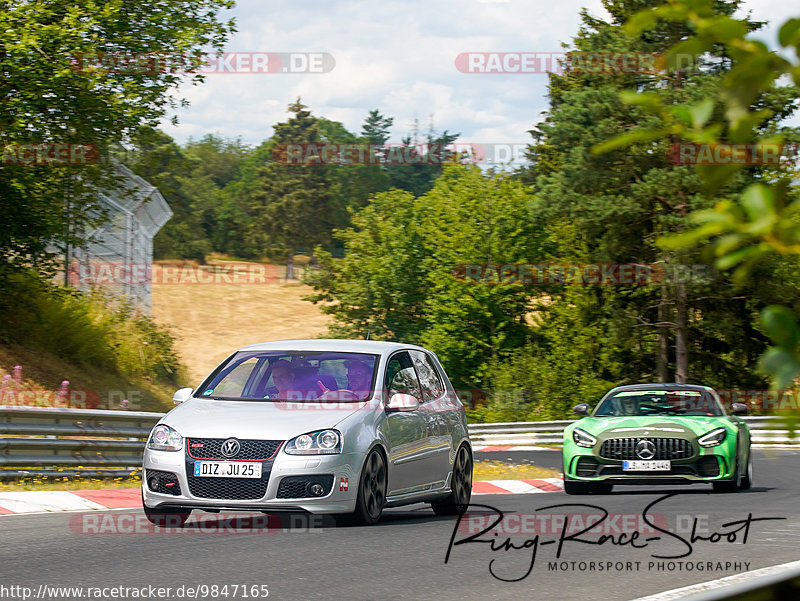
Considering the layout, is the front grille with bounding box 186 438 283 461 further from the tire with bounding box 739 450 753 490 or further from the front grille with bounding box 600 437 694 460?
the tire with bounding box 739 450 753 490

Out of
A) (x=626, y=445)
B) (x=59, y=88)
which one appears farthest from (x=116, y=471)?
(x=59, y=88)

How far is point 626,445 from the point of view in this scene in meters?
13.3

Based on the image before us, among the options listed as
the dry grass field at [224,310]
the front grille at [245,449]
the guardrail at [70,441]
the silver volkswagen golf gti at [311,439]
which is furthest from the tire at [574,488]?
the dry grass field at [224,310]

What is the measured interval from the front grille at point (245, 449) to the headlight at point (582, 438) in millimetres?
5638

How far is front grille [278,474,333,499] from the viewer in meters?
8.81

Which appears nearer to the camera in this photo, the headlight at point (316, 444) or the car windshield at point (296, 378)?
the headlight at point (316, 444)

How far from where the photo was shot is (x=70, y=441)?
13867 millimetres

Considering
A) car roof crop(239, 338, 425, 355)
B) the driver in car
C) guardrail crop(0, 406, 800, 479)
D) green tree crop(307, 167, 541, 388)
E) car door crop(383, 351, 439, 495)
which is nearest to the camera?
car door crop(383, 351, 439, 495)

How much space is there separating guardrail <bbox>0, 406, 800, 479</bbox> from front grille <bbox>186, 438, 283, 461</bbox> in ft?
14.7

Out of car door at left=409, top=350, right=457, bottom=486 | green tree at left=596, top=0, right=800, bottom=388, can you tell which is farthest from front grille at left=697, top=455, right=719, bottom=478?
green tree at left=596, top=0, right=800, bottom=388

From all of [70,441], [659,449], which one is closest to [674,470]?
[659,449]

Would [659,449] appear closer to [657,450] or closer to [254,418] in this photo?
[657,450]

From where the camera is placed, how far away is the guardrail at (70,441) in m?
12.8

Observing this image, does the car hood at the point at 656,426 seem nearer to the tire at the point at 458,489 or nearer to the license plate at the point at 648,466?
the license plate at the point at 648,466
